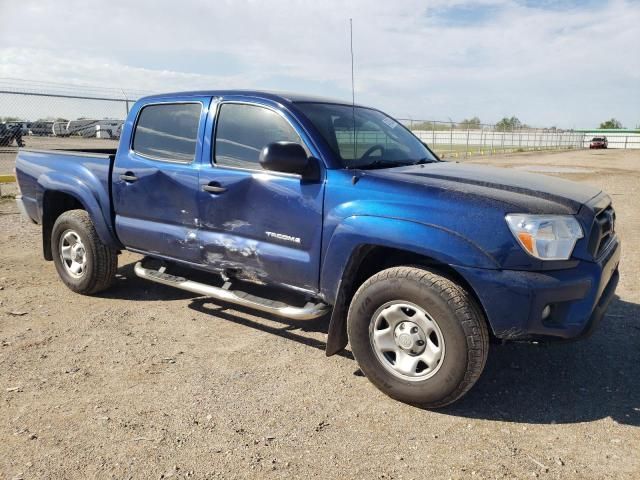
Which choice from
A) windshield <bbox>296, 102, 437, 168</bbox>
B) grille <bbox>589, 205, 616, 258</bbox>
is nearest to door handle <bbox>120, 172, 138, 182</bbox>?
windshield <bbox>296, 102, 437, 168</bbox>

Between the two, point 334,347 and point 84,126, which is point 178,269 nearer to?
point 334,347

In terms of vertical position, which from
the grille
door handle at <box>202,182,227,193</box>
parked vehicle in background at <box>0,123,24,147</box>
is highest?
parked vehicle in background at <box>0,123,24,147</box>

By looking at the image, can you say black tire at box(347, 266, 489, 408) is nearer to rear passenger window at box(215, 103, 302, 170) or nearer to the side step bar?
the side step bar

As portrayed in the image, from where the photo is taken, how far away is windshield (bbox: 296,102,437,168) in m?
3.69

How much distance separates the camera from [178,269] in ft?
18.9

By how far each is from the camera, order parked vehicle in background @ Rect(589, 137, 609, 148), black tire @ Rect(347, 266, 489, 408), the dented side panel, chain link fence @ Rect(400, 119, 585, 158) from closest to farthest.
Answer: black tire @ Rect(347, 266, 489, 408), the dented side panel, chain link fence @ Rect(400, 119, 585, 158), parked vehicle in background @ Rect(589, 137, 609, 148)

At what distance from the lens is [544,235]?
9.27ft

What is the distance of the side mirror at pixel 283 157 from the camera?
3285mm

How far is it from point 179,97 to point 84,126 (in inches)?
1128

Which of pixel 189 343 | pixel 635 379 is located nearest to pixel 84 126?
pixel 189 343

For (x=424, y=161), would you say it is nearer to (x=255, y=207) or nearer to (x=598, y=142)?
(x=255, y=207)

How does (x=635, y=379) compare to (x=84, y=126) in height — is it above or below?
below

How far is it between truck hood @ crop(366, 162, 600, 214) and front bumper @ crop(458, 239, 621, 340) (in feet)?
1.17

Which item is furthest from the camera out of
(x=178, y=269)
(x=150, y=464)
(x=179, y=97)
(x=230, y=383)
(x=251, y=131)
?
(x=178, y=269)
